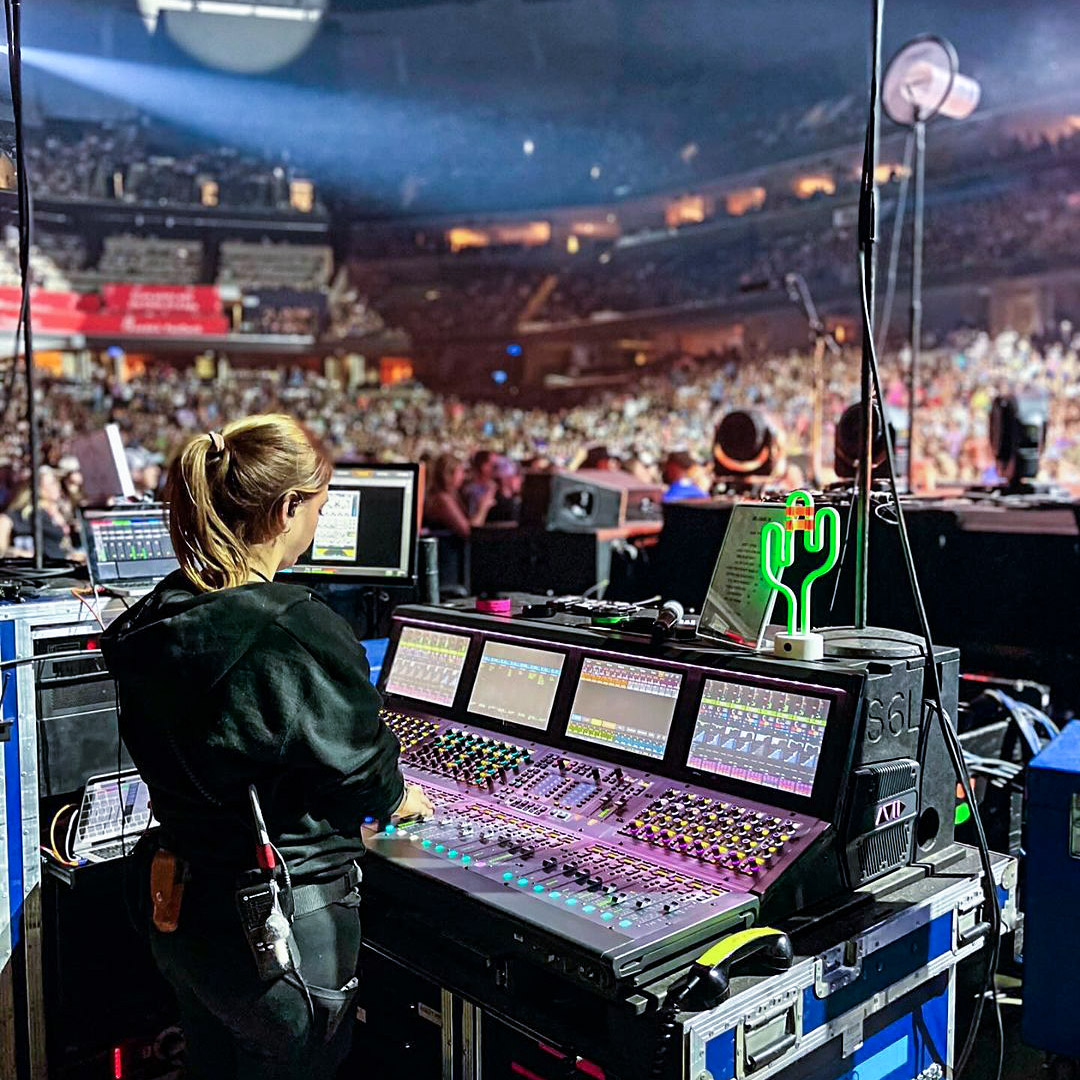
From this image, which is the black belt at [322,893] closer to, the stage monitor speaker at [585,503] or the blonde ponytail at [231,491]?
the blonde ponytail at [231,491]

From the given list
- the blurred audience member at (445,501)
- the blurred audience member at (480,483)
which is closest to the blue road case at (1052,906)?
the blurred audience member at (445,501)

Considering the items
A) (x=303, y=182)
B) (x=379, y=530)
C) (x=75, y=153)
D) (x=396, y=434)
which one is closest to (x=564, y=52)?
(x=303, y=182)

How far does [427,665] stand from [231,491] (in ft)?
3.48

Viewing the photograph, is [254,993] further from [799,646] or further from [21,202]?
[21,202]

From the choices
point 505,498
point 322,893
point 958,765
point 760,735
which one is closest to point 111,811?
point 322,893

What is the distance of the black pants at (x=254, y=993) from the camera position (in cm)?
134

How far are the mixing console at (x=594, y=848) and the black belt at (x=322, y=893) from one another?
17cm

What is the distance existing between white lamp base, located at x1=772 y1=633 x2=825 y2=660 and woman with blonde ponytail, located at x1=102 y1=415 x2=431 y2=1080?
0.71 metres

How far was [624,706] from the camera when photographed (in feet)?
6.22

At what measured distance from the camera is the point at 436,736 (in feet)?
7.11

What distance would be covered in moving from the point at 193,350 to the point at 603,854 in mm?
18134

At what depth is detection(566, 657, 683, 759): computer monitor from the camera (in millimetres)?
1834

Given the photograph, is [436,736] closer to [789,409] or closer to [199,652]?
[199,652]

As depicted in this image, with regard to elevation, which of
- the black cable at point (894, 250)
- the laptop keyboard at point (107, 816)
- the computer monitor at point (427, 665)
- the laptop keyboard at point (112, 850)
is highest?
the black cable at point (894, 250)
